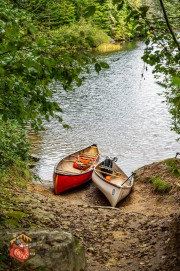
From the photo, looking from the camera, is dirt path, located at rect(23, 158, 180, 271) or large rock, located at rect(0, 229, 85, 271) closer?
large rock, located at rect(0, 229, 85, 271)

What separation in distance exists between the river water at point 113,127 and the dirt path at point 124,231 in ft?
18.4

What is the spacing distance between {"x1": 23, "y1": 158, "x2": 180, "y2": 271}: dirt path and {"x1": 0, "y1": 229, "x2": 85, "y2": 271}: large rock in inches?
40.0

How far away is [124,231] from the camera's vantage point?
924cm

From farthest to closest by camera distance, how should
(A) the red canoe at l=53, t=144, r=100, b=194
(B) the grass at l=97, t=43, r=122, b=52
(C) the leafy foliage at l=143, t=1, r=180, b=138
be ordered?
1. (B) the grass at l=97, t=43, r=122, b=52
2. (A) the red canoe at l=53, t=144, r=100, b=194
3. (C) the leafy foliage at l=143, t=1, r=180, b=138

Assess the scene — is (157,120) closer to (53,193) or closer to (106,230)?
(53,193)

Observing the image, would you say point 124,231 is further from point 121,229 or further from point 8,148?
point 8,148

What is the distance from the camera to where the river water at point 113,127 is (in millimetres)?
19859

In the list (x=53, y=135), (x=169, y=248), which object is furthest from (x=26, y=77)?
(x=53, y=135)

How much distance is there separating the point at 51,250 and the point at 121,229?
4.00m

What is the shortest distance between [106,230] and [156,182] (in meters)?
5.29

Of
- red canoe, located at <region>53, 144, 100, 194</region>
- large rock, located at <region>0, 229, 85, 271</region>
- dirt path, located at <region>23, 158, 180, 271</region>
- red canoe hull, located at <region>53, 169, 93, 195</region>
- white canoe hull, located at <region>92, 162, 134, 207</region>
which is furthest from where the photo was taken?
red canoe, located at <region>53, 144, 100, 194</region>

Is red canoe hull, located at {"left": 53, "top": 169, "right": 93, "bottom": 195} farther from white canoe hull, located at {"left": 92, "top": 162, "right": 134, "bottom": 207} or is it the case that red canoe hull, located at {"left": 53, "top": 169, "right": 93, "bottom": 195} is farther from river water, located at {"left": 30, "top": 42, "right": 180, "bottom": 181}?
Result: river water, located at {"left": 30, "top": 42, "right": 180, "bottom": 181}

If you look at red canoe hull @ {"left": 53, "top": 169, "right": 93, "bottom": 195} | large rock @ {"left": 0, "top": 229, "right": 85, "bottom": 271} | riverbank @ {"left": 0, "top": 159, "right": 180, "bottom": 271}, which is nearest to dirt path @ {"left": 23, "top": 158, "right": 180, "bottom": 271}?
riverbank @ {"left": 0, "top": 159, "right": 180, "bottom": 271}

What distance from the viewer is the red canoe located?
1509 centimetres
